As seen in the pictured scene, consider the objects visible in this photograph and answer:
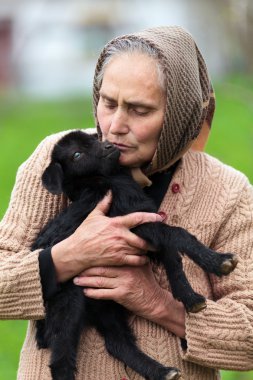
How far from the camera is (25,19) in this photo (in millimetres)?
38812

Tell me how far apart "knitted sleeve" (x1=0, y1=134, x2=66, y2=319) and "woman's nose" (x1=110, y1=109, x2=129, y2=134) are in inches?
14.5

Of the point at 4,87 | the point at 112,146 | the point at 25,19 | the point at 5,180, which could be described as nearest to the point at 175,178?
the point at 112,146

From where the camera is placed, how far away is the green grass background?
8.12m

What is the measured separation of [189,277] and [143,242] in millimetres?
283

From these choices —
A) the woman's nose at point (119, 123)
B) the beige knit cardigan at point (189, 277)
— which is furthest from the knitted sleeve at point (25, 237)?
the woman's nose at point (119, 123)

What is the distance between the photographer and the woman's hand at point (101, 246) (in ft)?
13.2

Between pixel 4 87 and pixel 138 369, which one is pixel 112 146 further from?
pixel 4 87

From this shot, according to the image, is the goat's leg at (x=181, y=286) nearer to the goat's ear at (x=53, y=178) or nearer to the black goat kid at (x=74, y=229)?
the black goat kid at (x=74, y=229)

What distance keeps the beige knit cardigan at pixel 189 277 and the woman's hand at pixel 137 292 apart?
6cm

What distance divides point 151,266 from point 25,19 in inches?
1393

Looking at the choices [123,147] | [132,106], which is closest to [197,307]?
[123,147]

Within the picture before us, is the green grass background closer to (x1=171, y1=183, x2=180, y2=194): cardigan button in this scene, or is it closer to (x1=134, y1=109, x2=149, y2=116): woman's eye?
(x1=171, y1=183, x2=180, y2=194): cardigan button

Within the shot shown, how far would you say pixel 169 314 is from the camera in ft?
13.6

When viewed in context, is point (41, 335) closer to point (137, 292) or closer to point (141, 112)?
point (137, 292)
